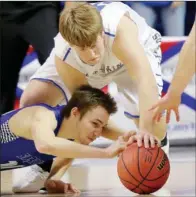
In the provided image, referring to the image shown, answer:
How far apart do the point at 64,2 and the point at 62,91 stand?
277 millimetres

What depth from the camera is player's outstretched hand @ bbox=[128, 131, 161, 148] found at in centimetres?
156

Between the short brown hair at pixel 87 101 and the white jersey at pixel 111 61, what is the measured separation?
45mm

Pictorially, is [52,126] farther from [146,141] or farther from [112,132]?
[146,141]

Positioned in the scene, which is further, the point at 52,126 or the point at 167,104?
the point at 52,126

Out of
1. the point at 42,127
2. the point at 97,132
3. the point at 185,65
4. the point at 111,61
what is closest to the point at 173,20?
the point at 111,61

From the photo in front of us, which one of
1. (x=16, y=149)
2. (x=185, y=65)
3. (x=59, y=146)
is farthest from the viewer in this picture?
(x=16, y=149)

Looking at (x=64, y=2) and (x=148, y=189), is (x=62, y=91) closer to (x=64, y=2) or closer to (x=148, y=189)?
(x=64, y=2)

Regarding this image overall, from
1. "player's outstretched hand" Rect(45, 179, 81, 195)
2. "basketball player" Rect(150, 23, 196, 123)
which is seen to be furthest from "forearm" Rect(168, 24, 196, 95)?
"player's outstretched hand" Rect(45, 179, 81, 195)

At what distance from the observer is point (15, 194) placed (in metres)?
1.88

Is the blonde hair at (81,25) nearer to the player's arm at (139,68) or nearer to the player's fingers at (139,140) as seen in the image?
the player's arm at (139,68)

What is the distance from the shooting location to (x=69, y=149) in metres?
1.65

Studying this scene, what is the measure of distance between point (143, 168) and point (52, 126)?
0.32 meters

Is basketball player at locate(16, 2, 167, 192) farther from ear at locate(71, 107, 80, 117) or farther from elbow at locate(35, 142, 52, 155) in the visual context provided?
elbow at locate(35, 142, 52, 155)

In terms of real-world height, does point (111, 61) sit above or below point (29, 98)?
above
